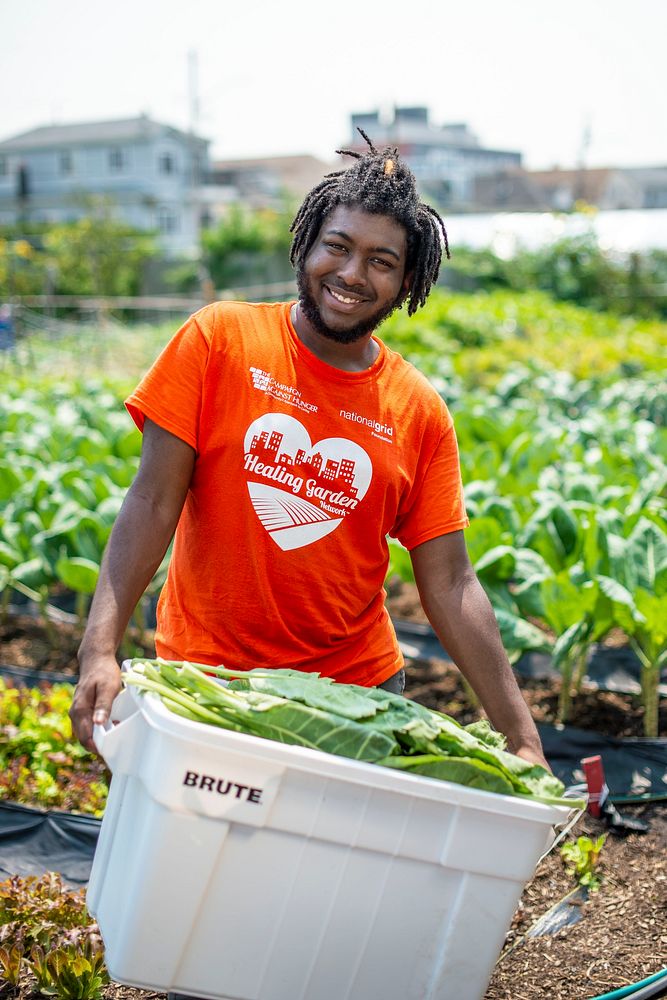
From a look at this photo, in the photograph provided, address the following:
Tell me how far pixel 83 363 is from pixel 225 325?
1588cm

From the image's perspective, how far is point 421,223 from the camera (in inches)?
99.8

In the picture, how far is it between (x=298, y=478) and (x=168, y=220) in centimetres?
5384

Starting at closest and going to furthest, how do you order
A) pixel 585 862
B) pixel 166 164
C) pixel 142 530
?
pixel 142 530 < pixel 585 862 < pixel 166 164

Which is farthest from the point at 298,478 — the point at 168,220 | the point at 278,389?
the point at 168,220

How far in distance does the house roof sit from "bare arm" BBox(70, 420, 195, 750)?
55.3 metres

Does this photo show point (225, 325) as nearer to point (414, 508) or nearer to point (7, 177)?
point (414, 508)

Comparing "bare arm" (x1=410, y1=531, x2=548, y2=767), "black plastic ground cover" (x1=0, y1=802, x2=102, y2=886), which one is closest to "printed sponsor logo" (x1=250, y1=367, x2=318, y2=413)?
"bare arm" (x1=410, y1=531, x2=548, y2=767)

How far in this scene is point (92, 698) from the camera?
2002 millimetres

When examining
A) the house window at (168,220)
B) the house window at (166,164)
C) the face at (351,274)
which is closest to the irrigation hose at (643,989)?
the face at (351,274)

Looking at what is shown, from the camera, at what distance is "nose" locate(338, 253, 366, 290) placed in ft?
7.74

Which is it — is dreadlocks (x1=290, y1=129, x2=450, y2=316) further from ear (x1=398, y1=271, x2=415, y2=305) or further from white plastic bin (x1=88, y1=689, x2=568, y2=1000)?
white plastic bin (x1=88, y1=689, x2=568, y2=1000)

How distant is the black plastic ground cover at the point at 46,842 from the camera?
3.40m

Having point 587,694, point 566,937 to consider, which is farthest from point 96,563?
point 566,937

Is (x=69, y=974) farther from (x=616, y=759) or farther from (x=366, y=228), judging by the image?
(x=616, y=759)
